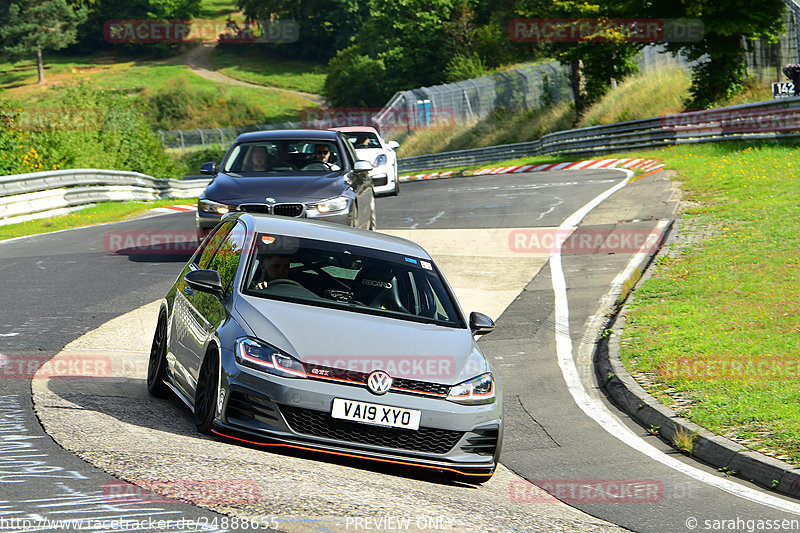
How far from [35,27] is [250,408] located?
118158mm

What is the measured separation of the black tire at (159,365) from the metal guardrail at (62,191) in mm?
14740

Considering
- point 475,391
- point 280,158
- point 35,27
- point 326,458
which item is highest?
point 35,27

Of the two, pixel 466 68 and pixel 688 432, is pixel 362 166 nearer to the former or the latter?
pixel 688 432

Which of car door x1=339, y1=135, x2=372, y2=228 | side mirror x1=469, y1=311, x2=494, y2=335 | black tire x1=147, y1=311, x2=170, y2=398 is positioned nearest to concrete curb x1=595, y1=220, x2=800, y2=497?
side mirror x1=469, y1=311, x2=494, y2=335

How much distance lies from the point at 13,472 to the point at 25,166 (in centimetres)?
2438

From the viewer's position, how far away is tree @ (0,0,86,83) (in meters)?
114

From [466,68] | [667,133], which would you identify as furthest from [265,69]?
[667,133]

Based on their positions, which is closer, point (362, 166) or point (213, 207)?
point (213, 207)

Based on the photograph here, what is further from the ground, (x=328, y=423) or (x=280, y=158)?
(x=280, y=158)

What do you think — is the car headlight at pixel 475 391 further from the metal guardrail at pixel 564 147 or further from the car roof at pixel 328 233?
the metal guardrail at pixel 564 147

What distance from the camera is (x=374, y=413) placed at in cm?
654

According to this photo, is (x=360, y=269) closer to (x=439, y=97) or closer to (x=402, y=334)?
(x=402, y=334)

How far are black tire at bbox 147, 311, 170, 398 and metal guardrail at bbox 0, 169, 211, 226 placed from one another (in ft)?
48.4

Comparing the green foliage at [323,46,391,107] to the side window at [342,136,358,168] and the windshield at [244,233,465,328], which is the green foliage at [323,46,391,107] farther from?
the windshield at [244,233,465,328]
